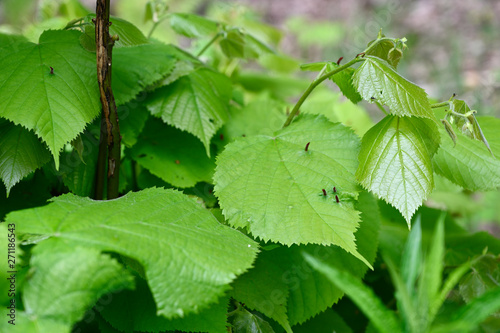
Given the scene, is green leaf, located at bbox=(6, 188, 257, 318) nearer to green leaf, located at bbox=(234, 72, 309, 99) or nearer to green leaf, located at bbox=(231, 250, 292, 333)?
green leaf, located at bbox=(231, 250, 292, 333)

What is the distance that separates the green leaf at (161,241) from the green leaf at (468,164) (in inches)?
18.9

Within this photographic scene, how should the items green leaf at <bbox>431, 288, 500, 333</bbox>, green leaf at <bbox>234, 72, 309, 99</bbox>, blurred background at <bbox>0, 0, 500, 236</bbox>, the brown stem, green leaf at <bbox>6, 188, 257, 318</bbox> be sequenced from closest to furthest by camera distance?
green leaf at <bbox>431, 288, 500, 333</bbox>, green leaf at <bbox>6, 188, 257, 318</bbox>, the brown stem, green leaf at <bbox>234, 72, 309, 99</bbox>, blurred background at <bbox>0, 0, 500, 236</bbox>

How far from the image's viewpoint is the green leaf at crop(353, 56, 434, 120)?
680 mm

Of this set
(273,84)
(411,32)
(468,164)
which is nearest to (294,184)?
(468,164)

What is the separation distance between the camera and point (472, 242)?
104cm

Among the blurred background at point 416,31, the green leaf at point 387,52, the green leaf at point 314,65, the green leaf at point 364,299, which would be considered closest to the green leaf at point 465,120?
the green leaf at point 387,52

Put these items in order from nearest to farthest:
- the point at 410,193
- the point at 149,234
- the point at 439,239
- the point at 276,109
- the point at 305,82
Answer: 1. the point at 439,239
2. the point at 149,234
3. the point at 410,193
4. the point at 276,109
5. the point at 305,82

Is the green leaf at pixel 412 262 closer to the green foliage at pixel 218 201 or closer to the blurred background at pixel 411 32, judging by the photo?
the green foliage at pixel 218 201

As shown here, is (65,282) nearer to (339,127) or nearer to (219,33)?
(339,127)

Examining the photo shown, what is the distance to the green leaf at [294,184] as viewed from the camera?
0.67 metres

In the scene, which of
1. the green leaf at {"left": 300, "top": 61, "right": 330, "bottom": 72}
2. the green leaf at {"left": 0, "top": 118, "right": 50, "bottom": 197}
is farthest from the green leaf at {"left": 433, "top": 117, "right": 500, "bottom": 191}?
the green leaf at {"left": 0, "top": 118, "right": 50, "bottom": 197}

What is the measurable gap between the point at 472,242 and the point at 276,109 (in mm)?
634

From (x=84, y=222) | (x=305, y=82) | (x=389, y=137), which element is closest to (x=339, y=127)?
(x=389, y=137)

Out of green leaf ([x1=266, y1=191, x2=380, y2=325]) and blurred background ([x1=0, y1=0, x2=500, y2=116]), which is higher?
blurred background ([x1=0, y1=0, x2=500, y2=116])
